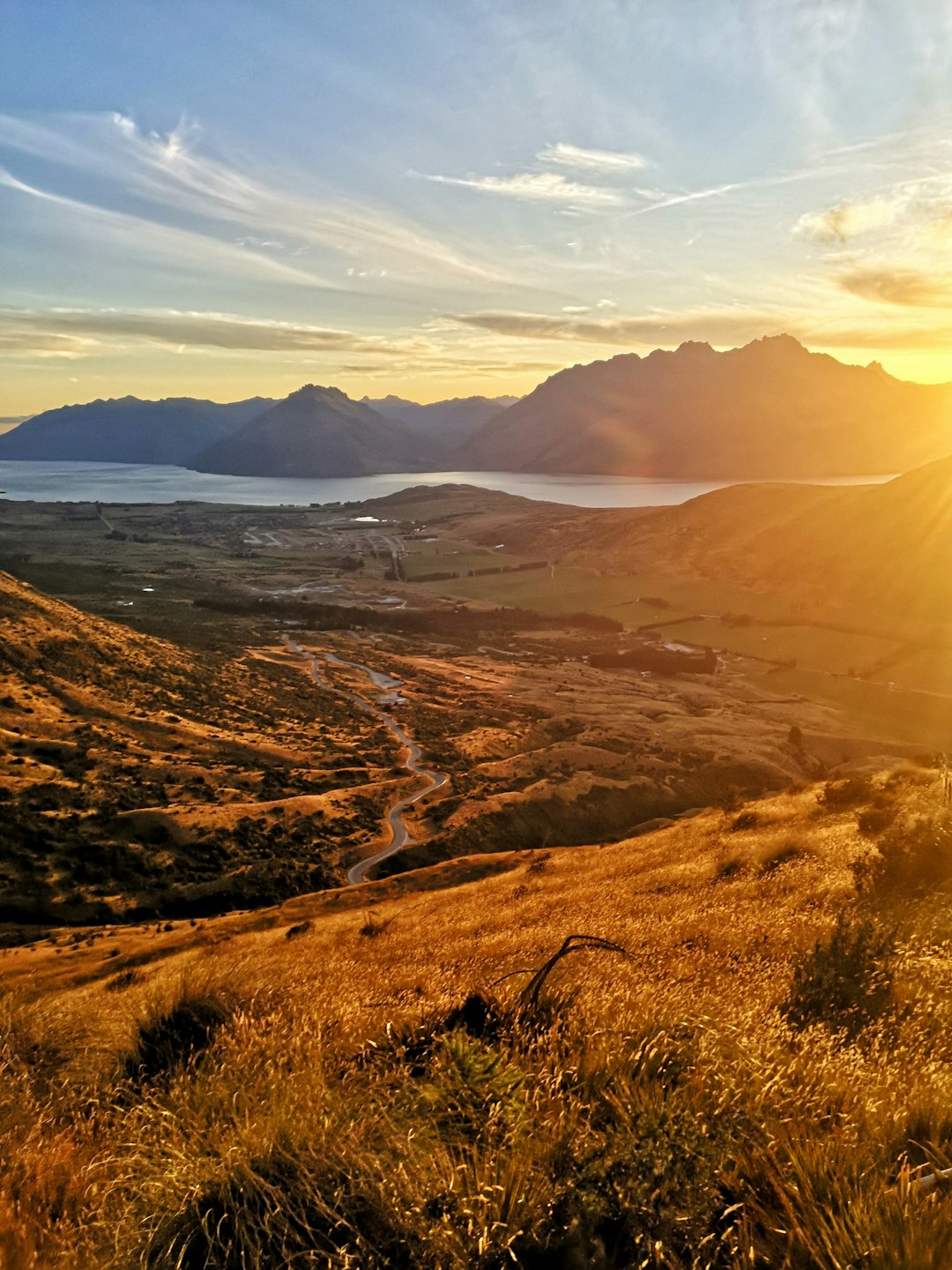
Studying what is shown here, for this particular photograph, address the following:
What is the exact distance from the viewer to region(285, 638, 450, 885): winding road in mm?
31734

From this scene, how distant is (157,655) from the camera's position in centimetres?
5591

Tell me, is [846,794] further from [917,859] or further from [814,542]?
[814,542]

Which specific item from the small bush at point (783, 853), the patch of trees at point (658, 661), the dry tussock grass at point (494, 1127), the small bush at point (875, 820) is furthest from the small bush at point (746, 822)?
the patch of trees at point (658, 661)

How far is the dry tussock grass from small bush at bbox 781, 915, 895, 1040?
0.11 metres

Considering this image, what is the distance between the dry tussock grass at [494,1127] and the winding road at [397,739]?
25159 mm

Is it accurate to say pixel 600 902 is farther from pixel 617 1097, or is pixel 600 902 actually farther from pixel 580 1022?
pixel 617 1097

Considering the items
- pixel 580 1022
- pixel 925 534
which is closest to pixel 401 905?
pixel 580 1022

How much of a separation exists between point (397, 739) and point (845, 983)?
4616cm

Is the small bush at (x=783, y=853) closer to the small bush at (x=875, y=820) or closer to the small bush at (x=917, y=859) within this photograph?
the small bush at (x=875, y=820)

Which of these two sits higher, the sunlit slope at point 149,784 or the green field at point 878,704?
the sunlit slope at point 149,784

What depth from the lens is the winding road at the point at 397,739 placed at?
31.7m

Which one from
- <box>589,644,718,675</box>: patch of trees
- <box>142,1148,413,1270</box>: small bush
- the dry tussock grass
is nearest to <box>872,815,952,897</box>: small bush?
the dry tussock grass

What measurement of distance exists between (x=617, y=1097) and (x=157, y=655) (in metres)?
58.1

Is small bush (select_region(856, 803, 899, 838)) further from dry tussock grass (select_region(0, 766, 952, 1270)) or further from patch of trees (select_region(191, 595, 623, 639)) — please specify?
patch of trees (select_region(191, 595, 623, 639))
